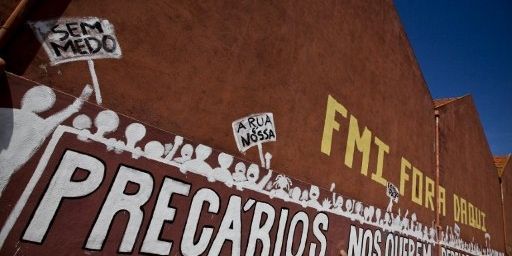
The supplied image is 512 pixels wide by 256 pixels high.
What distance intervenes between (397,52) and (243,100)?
4964 mm

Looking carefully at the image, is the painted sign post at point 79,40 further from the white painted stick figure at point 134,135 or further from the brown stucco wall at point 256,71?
the white painted stick figure at point 134,135

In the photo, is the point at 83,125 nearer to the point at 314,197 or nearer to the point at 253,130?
the point at 253,130

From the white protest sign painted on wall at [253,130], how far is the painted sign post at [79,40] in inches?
53.7

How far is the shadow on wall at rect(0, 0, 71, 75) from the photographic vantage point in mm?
1992

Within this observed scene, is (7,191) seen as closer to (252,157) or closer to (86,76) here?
(86,76)

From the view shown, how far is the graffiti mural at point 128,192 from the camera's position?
6.45 feet

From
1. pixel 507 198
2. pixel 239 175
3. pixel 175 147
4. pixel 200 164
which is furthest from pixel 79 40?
pixel 507 198

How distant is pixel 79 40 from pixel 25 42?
0.33m

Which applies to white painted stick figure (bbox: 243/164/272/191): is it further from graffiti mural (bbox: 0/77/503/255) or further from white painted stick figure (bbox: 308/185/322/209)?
white painted stick figure (bbox: 308/185/322/209)

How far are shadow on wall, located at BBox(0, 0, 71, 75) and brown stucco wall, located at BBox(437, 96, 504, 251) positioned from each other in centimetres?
931

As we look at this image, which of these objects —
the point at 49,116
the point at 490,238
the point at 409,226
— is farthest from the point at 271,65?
the point at 490,238

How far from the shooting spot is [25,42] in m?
2.06

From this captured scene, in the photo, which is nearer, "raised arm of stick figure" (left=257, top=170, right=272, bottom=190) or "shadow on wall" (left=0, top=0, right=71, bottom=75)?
"shadow on wall" (left=0, top=0, right=71, bottom=75)

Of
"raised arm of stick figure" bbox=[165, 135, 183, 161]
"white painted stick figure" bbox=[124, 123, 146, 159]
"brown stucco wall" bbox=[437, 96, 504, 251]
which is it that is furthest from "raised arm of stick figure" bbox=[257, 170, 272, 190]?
"brown stucco wall" bbox=[437, 96, 504, 251]
